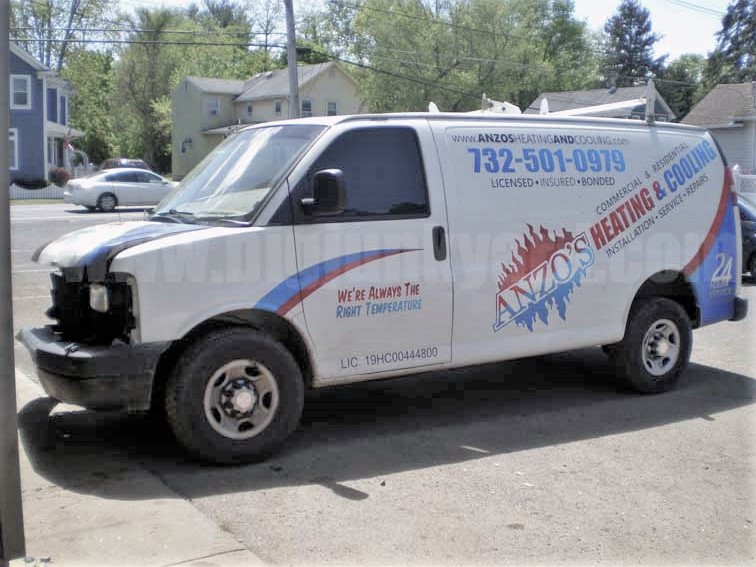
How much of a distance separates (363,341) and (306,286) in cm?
58

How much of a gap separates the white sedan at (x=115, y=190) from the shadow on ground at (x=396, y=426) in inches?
948

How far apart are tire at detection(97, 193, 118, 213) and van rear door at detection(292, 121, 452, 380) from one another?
25.8 meters

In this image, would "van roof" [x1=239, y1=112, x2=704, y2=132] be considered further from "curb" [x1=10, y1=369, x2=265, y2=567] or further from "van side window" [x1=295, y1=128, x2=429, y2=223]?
"curb" [x1=10, y1=369, x2=265, y2=567]

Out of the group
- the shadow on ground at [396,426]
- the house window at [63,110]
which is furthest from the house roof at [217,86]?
the shadow on ground at [396,426]

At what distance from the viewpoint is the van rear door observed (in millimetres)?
5750

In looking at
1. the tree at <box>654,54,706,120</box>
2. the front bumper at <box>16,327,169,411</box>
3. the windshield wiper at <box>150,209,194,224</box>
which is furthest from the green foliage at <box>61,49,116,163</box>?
the front bumper at <box>16,327,169,411</box>

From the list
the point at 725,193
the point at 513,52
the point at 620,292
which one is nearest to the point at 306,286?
the point at 620,292

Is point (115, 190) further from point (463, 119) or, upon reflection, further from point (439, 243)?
point (439, 243)

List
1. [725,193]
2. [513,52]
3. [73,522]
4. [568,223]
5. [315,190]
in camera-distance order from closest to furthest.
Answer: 1. [73,522]
2. [315,190]
3. [568,223]
4. [725,193]
5. [513,52]

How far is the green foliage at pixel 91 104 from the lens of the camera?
6769 centimetres

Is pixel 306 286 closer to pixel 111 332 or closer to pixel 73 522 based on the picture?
pixel 111 332

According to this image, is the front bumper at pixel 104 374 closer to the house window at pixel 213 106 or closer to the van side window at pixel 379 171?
the van side window at pixel 379 171

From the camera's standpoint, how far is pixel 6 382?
3893 millimetres

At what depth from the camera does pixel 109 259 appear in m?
5.18
